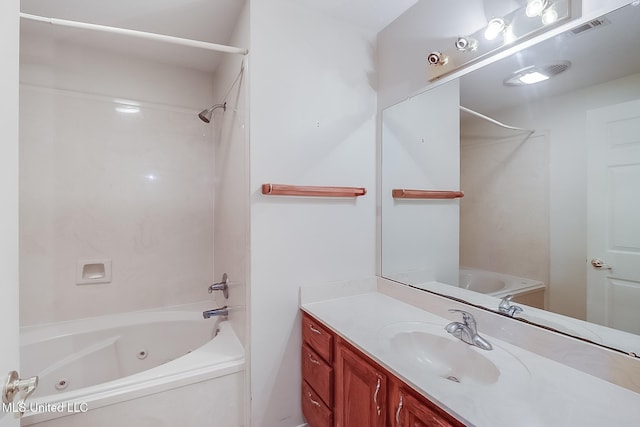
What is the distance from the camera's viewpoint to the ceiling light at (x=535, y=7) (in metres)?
1.02

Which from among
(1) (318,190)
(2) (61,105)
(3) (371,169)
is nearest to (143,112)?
(2) (61,105)

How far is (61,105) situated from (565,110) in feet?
9.60

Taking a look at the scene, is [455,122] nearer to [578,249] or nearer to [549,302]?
[578,249]

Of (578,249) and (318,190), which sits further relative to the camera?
(318,190)

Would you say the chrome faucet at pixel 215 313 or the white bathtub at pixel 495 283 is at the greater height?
the white bathtub at pixel 495 283

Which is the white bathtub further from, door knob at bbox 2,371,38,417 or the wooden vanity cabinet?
door knob at bbox 2,371,38,417

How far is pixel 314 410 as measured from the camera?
145 cm

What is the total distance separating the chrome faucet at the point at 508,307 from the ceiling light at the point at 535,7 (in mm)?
1118

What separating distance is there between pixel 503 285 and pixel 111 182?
8.58 ft

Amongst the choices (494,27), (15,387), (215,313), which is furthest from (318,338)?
(494,27)

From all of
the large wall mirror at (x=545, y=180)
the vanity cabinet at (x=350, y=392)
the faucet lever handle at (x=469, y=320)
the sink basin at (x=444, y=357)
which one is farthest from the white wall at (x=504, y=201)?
the vanity cabinet at (x=350, y=392)

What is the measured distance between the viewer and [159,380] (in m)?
1.34

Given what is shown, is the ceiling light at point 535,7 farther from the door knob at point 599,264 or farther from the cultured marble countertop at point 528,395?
the cultured marble countertop at point 528,395

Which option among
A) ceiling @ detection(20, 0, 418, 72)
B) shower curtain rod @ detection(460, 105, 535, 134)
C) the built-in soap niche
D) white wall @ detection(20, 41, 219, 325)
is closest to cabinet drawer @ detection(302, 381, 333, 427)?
white wall @ detection(20, 41, 219, 325)
